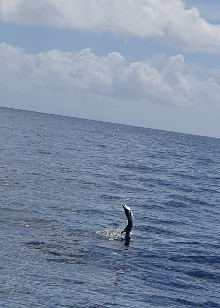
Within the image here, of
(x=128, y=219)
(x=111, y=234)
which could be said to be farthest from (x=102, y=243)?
(x=128, y=219)

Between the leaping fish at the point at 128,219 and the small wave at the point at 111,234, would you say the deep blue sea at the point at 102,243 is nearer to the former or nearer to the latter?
the small wave at the point at 111,234

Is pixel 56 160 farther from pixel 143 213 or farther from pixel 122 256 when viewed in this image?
pixel 122 256

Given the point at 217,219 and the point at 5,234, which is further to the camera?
the point at 217,219

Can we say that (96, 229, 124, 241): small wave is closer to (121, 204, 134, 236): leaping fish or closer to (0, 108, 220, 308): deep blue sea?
(0, 108, 220, 308): deep blue sea

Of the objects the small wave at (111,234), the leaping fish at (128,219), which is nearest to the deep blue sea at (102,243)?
the small wave at (111,234)

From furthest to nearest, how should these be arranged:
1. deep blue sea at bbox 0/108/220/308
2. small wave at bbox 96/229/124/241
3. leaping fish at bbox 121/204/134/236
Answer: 1. small wave at bbox 96/229/124/241
2. leaping fish at bbox 121/204/134/236
3. deep blue sea at bbox 0/108/220/308

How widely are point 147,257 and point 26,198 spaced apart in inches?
456

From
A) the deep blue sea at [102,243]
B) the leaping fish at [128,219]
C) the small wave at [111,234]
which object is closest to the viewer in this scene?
the deep blue sea at [102,243]

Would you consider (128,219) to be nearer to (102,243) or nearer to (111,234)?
(111,234)

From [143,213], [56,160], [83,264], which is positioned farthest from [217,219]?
[56,160]

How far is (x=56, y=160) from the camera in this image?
4972 centimetres

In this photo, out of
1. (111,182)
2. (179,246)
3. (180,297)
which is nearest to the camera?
(180,297)

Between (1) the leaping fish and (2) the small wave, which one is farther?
(2) the small wave

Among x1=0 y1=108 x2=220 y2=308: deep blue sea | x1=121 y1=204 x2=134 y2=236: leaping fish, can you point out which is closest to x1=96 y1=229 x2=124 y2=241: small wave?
x1=0 y1=108 x2=220 y2=308: deep blue sea
